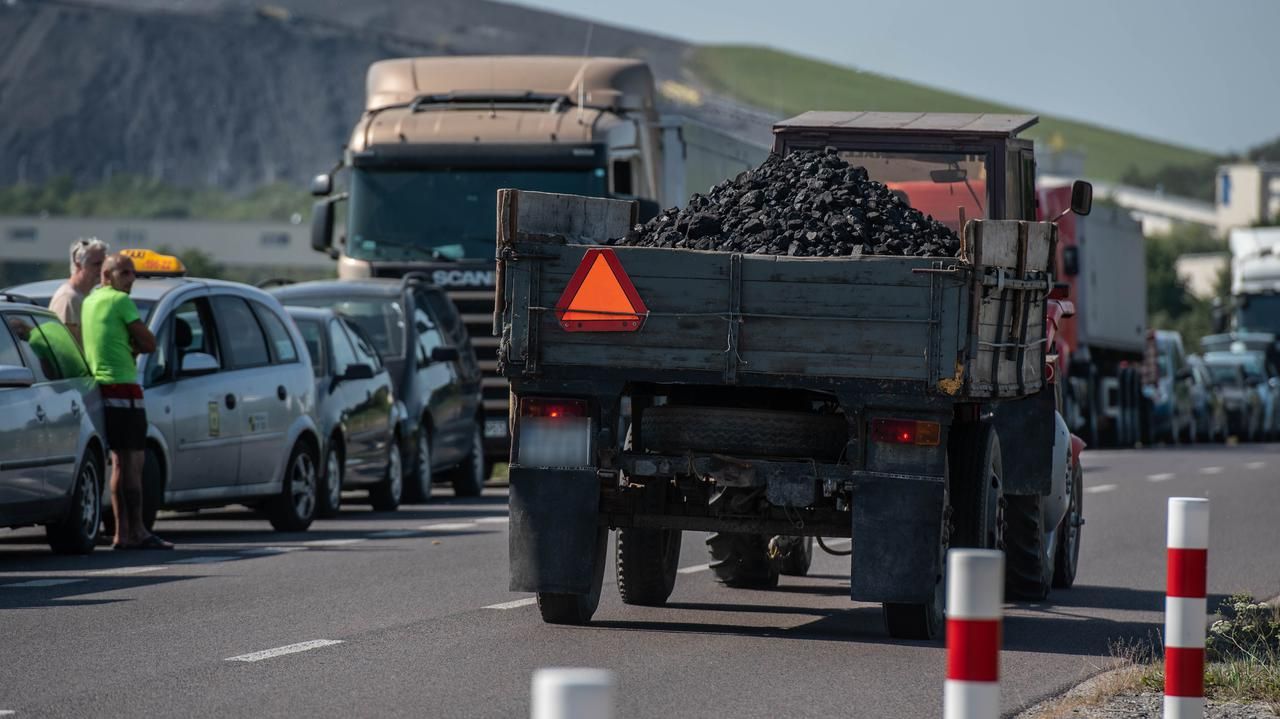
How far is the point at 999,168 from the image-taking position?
1295cm

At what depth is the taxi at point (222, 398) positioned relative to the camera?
15273mm

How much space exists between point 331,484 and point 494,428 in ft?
17.8

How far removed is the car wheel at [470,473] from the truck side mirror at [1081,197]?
10046 millimetres

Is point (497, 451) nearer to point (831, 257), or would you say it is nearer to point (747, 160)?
point (747, 160)

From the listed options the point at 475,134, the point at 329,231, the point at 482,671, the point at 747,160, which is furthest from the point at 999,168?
the point at 747,160

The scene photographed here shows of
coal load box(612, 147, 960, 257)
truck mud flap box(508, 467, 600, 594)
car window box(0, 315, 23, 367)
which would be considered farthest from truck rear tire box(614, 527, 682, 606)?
car window box(0, 315, 23, 367)

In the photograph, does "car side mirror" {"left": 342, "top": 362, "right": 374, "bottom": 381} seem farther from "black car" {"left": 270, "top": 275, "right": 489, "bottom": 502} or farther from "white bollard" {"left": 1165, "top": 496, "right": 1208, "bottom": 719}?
"white bollard" {"left": 1165, "top": 496, "right": 1208, "bottom": 719}

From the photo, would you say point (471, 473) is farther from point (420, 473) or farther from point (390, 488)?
point (390, 488)

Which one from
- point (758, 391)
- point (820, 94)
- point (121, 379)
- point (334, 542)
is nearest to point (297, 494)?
point (334, 542)

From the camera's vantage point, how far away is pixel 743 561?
12656mm

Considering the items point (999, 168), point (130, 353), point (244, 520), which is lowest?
point (244, 520)

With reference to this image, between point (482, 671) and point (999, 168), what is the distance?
5.45 m

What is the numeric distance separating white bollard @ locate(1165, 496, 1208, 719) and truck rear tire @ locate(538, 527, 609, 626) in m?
3.62

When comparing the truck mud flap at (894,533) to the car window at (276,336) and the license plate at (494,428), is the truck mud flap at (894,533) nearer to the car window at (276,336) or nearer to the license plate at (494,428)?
the car window at (276,336)
